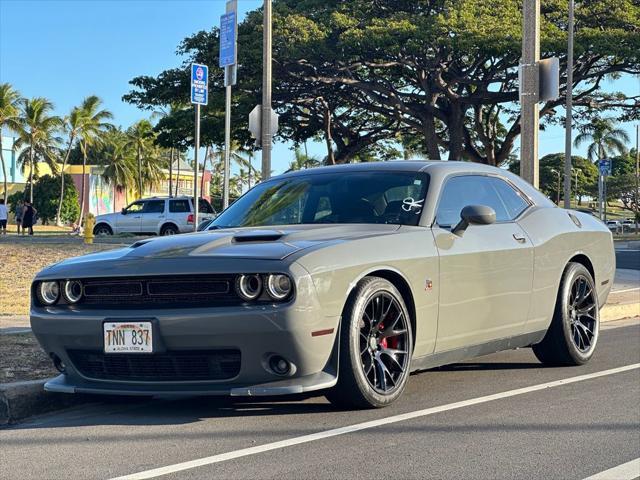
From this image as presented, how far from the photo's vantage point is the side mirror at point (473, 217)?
231 inches

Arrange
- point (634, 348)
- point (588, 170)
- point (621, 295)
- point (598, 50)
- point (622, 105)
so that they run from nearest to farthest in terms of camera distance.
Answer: point (634, 348) → point (621, 295) → point (598, 50) → point (622, 105) → point (588, 170)

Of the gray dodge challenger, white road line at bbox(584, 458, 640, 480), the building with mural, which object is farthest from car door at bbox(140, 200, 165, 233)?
the building with mural

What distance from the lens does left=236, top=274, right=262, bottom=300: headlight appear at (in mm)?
4758

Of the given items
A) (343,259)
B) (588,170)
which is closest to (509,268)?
(343,259)

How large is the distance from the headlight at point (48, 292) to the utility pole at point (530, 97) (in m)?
7.54

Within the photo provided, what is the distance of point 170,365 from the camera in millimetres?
4965

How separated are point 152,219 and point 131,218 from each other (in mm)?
895

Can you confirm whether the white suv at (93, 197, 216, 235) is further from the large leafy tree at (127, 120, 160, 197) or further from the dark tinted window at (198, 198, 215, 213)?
the large leafy tree at (127, 120, 160, 197)

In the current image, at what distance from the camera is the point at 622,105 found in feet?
114

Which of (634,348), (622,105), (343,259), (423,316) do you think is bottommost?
(634,348)

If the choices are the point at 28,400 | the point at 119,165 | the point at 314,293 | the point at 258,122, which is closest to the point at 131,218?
the point at 258,122

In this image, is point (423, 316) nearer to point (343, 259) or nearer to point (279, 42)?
point (343, 259)

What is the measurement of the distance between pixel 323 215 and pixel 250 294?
1.42 metres

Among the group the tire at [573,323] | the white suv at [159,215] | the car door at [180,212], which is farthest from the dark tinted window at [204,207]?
the tire at [573,323]
